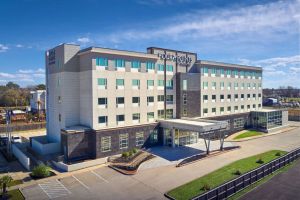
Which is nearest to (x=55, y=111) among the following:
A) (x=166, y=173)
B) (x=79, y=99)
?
(x=79, y=99)

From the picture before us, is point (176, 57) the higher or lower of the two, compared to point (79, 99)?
higher

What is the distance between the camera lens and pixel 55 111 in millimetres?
41688

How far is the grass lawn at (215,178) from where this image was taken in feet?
79.7

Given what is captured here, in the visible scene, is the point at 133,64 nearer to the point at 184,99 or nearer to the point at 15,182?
the point at 184,99

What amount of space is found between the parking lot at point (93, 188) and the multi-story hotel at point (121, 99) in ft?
20.7

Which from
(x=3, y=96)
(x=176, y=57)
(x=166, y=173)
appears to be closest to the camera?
(x=166, y=173)

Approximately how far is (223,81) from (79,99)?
111 feet

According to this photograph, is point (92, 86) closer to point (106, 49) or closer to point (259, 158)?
point (106, 49)

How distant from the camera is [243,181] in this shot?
25.0 meters

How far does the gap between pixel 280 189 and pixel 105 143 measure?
2321 centimetres

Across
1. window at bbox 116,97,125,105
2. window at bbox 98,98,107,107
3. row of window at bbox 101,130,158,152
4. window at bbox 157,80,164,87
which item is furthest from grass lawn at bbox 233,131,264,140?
window at bbox 98,98,107,107

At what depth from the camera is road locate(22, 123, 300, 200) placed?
24891 millimetres

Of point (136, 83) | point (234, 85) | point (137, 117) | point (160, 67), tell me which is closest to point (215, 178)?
point (137, 117)

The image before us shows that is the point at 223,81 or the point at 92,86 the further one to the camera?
the point at 223,81
